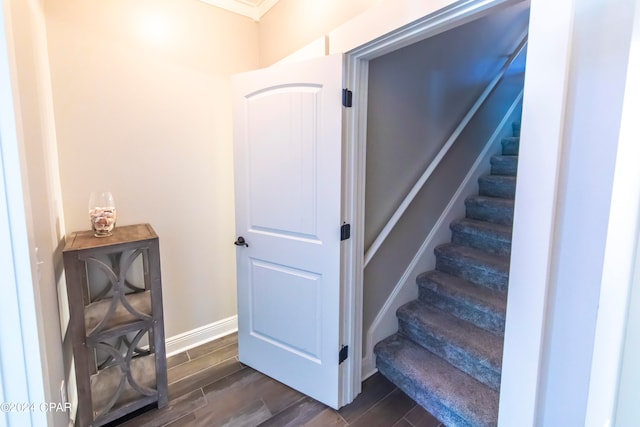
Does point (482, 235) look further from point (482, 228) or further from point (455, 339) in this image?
point (455, 339)

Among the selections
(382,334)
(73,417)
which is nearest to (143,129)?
(73,417)

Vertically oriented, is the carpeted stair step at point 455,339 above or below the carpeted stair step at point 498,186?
below

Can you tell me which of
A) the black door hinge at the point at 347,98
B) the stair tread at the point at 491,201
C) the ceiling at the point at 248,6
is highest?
the ceiling at the point at 248,6

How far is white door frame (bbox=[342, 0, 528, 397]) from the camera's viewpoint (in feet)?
4.27

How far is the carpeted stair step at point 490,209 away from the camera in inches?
87.8

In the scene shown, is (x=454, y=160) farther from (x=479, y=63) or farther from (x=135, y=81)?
(x=135, y=81)

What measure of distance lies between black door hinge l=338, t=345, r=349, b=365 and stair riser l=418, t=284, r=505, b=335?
778 mm

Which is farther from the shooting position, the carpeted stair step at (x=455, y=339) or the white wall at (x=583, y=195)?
the carpeted stair step at (x=455, y=339)

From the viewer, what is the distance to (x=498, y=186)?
2.43m

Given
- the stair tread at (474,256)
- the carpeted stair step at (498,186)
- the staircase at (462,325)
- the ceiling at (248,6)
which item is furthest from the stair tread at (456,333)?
the ceiling at (248,6)

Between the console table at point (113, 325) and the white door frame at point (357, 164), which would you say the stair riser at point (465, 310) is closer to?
the white door frame at point (357, 164)

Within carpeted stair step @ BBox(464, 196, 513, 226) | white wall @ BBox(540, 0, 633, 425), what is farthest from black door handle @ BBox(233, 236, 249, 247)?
carpeted stair step @ BBox(464, 196, 513, 226)

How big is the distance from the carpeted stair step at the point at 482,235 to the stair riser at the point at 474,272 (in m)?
0.24

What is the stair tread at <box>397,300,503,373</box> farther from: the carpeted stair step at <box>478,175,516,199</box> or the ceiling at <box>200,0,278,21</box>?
the ceiling at <box>200,0,278,21</box>
